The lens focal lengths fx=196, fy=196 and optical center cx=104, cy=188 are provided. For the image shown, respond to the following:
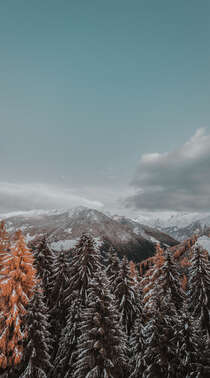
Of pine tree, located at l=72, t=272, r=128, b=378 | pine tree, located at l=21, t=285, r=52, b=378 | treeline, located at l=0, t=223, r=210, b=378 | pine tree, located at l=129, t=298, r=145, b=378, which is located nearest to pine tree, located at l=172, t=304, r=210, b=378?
treeline, located at l=0, t=223, r=210, b=378

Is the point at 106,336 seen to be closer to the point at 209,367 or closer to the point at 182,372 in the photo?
the point at 182,372

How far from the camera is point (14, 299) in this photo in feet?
57.6

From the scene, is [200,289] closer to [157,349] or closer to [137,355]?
[157,349]

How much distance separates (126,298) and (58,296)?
336 inches

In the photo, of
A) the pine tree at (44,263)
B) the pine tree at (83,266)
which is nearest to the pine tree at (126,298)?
the pine tree at (83,266)

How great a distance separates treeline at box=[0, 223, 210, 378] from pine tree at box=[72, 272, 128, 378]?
0.19ft

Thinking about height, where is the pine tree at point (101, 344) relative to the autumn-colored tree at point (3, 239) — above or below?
below

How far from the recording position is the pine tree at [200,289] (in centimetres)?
2297

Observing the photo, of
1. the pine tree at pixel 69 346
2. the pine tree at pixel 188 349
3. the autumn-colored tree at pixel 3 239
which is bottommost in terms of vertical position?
the pine tree at pixel 69 346

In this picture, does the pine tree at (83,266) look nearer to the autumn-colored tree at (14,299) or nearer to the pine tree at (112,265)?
the autumn-colored tree at (14,299)

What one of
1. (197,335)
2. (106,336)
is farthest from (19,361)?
(197,335)

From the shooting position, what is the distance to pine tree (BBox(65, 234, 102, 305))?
22734 millimetres

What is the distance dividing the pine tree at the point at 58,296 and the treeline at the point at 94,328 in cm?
13

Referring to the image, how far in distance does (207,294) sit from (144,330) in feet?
34.2
